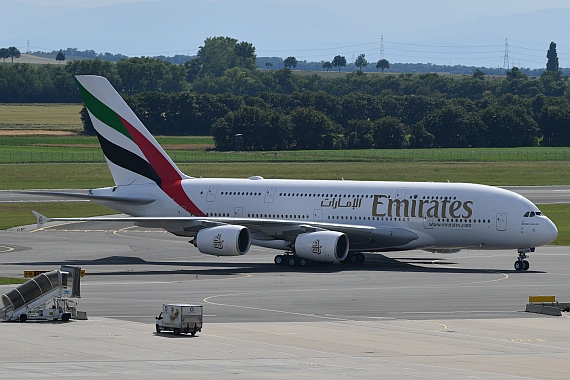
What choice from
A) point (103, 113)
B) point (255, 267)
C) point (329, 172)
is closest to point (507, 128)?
point (329, 172)

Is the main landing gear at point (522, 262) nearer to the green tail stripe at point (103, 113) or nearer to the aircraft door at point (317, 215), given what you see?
the aircraft door at point (317, 215)

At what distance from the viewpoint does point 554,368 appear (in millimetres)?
32688

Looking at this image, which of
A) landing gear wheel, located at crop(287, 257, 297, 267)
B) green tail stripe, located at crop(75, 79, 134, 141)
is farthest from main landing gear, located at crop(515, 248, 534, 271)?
green tail stripe, located at crop(75, 79, 134, 141)

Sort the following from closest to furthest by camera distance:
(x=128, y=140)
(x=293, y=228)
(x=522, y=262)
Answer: (x=522, y=262) < (x=293, y=228) < (x=128, y=140)

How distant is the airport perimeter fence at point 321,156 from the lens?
157625 millimetres

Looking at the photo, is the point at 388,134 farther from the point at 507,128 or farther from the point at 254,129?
the point at 254,129

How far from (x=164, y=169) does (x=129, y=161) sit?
2113mm

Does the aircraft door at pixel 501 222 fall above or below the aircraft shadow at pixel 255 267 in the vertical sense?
above

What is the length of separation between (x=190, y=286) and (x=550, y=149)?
471 ft

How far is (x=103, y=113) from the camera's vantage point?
68688mm

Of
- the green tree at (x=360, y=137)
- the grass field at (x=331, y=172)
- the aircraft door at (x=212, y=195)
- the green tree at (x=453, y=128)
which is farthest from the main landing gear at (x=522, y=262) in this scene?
the green tree at (x=453, y=128)

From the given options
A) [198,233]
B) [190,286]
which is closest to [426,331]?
[190,286]

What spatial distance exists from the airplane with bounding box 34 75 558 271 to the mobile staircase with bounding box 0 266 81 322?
1684 cm

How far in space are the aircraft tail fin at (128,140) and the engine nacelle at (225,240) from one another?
812cm
